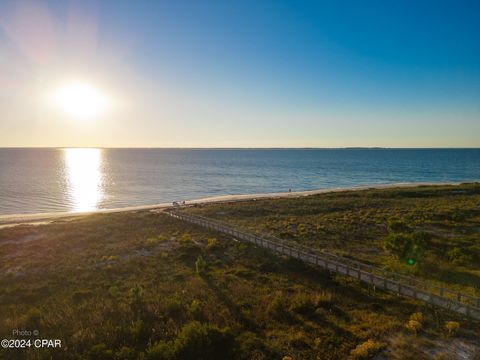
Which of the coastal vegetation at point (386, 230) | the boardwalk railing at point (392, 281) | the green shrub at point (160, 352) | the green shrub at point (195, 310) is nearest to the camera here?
the green shrub at point (160, 352)

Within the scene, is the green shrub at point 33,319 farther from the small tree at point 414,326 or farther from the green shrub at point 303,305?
the small tree at point 414,326

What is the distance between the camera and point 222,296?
19.4 m

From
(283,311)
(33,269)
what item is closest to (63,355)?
(283,311)

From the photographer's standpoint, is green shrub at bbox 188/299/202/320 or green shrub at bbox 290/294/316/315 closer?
green shrub at bbox 188/299/202/320

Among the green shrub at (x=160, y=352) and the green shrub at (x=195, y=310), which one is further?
the green shrub at (x=195, y=310)

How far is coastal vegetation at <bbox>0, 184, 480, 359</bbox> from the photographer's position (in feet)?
44.9

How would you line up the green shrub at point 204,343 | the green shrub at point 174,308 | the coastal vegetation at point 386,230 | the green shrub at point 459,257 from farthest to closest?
the green shrub at point 459,257 < the coastal vegetation at point 386,230 < the green shrub at point 174,308 < the green shrub at point 204,343

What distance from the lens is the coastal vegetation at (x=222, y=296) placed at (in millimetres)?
13680

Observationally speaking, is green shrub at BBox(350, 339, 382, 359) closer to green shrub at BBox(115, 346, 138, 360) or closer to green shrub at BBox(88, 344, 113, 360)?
green shrub at BBox(115, 346, 138, 360)

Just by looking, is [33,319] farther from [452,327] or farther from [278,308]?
[452,327]

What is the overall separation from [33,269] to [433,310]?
28416 mm

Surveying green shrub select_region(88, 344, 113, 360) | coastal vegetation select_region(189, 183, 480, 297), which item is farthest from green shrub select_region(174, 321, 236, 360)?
coastal vegetation select_region(189, 183, 480, 297)

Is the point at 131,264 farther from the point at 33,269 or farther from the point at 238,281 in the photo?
the point at 238,281

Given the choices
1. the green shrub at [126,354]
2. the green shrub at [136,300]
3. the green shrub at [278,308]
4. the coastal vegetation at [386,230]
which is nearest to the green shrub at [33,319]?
the green shrub at [136,300]
